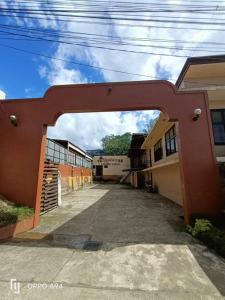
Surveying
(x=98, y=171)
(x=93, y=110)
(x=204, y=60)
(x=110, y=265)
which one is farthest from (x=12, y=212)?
(x=98, y=171)

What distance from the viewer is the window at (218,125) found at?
31.2 feet

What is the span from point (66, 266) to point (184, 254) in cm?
251

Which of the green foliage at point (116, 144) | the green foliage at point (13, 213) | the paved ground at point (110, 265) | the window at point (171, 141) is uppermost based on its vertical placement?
the green foliage at point (116, 144)

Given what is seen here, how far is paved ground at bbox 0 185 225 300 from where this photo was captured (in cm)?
309

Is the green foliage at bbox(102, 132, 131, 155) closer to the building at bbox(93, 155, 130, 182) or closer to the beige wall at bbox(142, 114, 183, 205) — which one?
the building at bbox(93, 155, 130, 182)

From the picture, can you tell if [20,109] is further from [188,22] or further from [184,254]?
[184,254]

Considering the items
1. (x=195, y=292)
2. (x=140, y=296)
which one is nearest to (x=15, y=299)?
(x=140, y=296)

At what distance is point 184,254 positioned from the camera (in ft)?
14.7

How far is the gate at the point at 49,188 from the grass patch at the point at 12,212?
2008mm

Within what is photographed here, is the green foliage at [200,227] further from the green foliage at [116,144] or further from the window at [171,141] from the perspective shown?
the green foliage at [116,144]

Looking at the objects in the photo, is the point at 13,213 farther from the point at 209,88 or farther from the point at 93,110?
the point at 209,88

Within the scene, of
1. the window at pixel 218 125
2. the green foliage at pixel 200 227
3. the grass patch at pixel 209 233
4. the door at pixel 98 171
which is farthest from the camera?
the door at pixel 98 171

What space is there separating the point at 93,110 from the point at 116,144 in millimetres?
46360

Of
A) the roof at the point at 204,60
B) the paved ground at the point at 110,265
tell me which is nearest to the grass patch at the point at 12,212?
the paved ground at the point at 110,265
